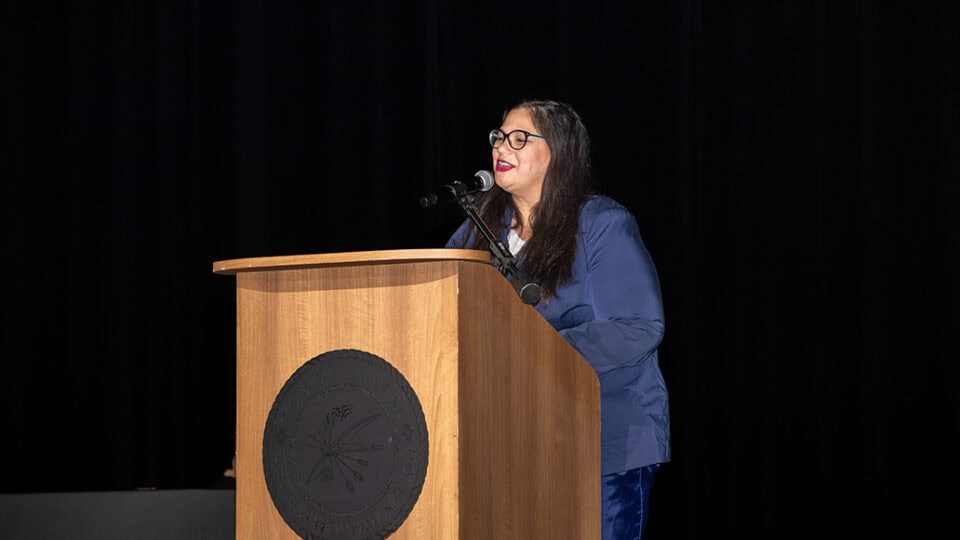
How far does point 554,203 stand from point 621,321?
13.1 inches

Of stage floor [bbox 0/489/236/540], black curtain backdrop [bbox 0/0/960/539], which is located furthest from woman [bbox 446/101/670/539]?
black curtain backdrop [bbox 0/0/960/539]

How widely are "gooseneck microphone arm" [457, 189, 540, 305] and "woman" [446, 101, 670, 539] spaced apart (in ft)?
0.63

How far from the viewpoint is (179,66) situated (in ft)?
13.0

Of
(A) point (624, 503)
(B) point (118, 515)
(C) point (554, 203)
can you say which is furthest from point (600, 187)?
(B) point (118, 515)

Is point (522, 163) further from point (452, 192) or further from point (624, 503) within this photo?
point (624, 503)

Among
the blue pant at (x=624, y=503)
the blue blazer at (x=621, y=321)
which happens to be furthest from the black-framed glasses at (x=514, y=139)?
the blue pant at (x=624, y=503)

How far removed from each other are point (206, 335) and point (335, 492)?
94.4 inches

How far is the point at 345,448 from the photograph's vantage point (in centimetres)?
157

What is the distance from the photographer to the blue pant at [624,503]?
6.68 ft

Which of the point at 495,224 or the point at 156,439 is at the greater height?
the point at 495,224

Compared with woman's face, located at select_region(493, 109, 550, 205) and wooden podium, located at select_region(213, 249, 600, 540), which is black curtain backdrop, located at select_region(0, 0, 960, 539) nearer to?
woman's face, located at select_region(493, 109, 550, 205)

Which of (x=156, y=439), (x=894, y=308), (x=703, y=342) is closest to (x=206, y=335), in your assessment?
(x=156, y=439)

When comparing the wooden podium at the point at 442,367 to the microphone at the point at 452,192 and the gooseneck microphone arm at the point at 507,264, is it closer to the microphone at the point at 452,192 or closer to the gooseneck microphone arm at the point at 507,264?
the gooseneck microphone arm at the point at 507,264

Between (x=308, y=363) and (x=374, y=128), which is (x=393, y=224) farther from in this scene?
(x=308, y=363)
